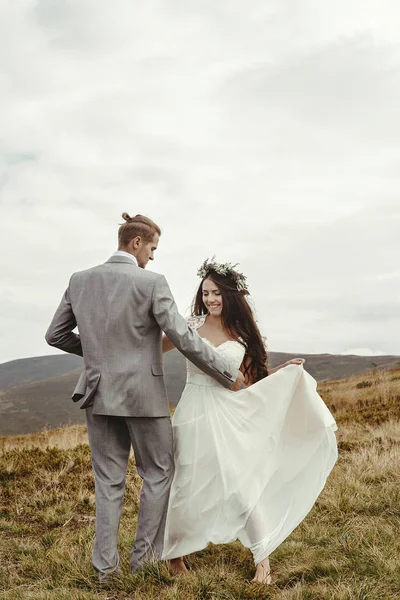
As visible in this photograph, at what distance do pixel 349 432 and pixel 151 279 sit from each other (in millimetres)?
8238

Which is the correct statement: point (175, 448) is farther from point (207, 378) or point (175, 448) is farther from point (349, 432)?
point (349, 432)

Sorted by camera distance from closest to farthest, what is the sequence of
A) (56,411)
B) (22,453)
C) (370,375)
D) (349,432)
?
(22,453) < (349,432) < (370,375) < (56,411)

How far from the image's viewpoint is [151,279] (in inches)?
182

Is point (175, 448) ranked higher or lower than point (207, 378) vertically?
lower

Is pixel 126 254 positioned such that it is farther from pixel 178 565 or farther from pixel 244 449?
pixel 178 565

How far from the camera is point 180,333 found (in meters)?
4.57

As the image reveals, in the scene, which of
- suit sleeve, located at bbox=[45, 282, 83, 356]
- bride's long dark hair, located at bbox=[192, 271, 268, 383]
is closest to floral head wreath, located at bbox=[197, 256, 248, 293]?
bride's long dark hair, located at bbox=[192, 271, 268, 383]

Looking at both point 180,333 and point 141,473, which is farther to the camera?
point 141,473

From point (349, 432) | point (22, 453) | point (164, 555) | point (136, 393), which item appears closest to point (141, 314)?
point (136, 393)

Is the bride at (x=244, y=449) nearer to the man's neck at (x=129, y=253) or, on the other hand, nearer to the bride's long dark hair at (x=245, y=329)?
the bride's long dark hair at (x=245, y=329)

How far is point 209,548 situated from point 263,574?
1.11m

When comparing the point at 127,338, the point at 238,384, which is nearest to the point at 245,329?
the point at 238,384

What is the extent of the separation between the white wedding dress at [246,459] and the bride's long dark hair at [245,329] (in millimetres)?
165

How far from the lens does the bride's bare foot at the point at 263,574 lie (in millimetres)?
4484
